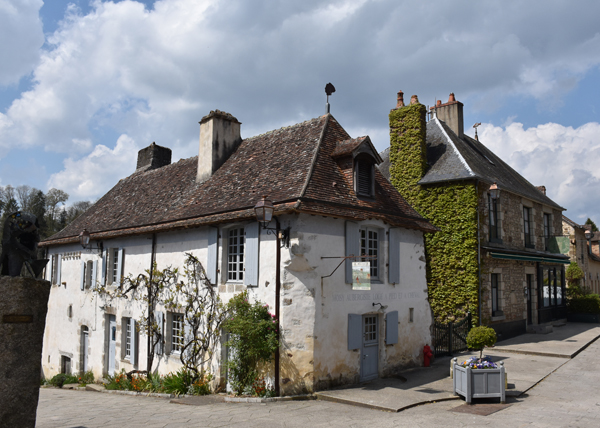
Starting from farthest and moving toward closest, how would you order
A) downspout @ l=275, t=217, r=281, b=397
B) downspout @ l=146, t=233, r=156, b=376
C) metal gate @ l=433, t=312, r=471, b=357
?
metal gate @ l=433, t=312, r=471, b=357 < downspout @ l=146, t=233, r=156, b=376 < downspout @ l=275, t=217, r=281, b=397

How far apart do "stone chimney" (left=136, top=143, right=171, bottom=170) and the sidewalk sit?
14.2 metres

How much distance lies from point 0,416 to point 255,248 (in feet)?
20.7

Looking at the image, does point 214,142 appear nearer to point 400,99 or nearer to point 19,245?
point 400,99

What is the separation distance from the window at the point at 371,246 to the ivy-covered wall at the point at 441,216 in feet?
17.7

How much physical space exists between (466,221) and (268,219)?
9201 mm

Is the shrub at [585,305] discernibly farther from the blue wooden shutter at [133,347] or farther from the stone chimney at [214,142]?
the blue wooden shutter at [133,347]

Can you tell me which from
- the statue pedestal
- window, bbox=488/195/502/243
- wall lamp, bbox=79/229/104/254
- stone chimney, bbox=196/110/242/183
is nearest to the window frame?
window, bbox=488/195/502/243

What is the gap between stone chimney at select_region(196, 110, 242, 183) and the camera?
14.9m

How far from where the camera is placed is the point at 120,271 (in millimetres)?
15312

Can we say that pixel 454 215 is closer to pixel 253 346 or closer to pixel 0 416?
pixel 253 346

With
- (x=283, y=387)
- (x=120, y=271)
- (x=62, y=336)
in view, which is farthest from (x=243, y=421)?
(x=62, y=336)

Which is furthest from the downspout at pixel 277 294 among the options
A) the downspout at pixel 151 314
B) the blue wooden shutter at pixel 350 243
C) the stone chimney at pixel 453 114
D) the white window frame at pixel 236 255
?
the stone chimney at pixel 453 114

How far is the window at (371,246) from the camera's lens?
1206cm

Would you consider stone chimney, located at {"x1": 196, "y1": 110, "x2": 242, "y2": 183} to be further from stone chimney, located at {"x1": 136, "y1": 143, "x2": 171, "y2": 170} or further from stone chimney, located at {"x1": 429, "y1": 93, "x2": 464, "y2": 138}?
stone chimney, located at {"x1": 429, "y1": 93, "x2": 464, "y2": 138}
